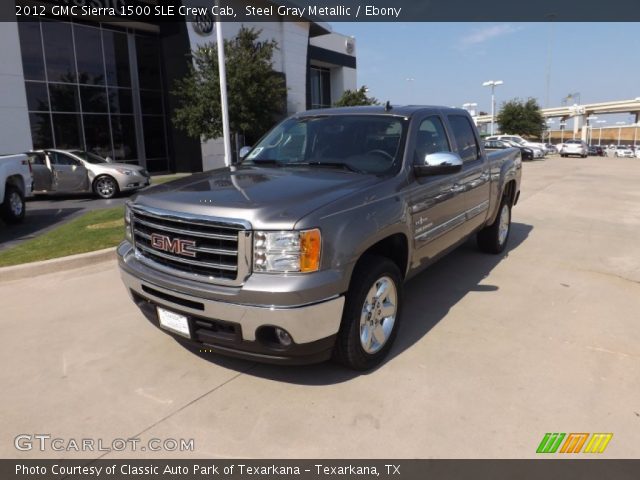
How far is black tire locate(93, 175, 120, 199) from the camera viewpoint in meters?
14.3

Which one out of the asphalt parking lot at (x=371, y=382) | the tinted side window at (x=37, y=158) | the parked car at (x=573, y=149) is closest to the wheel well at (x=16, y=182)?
the tinted side window at (x=37, y=158)

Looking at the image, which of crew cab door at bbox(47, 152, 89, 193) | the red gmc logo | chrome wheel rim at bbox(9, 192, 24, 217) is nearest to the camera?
the red gmc logo

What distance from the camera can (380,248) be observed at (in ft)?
12.0

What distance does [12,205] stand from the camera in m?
9.65

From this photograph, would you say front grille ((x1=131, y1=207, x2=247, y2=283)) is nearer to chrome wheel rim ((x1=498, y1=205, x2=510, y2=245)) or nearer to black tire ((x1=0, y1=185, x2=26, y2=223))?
chrome wheel rim ((x1=498, y1=205, x2=510, y2=245))

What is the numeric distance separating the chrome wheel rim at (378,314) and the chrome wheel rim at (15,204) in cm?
901

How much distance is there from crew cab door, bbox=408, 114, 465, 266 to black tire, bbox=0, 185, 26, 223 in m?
8.69

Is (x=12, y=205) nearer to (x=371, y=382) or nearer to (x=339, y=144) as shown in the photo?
(x=339, y=144)

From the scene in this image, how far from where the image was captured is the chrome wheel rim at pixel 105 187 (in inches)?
→ 563

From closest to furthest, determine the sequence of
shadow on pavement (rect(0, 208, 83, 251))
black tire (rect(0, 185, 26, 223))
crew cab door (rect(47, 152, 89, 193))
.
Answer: shadow on pavement (rect(0, 208, 83, 251)), black tire (rect(0, 185, 26, 223)), crew cab door (rect(47, 152, 89, 193))

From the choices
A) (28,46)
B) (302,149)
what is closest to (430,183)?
(302,149)

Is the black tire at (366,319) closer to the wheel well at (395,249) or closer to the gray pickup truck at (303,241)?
the gray pickup truck at (303,241)

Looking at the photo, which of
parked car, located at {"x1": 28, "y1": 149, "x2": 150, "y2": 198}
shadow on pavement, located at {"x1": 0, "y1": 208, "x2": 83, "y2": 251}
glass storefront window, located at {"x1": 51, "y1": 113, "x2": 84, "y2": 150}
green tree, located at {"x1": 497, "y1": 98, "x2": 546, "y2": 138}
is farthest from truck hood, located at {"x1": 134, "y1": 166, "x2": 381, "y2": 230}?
green tree, located at {"x1": 497, "y1": 98, "x2": 546, "y2": 138}

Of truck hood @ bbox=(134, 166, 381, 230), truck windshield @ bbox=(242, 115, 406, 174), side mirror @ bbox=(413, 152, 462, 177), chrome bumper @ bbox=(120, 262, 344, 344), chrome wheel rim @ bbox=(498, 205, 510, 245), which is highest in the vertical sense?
truck windshield @ bbox=(242, 115, 406, 174)
